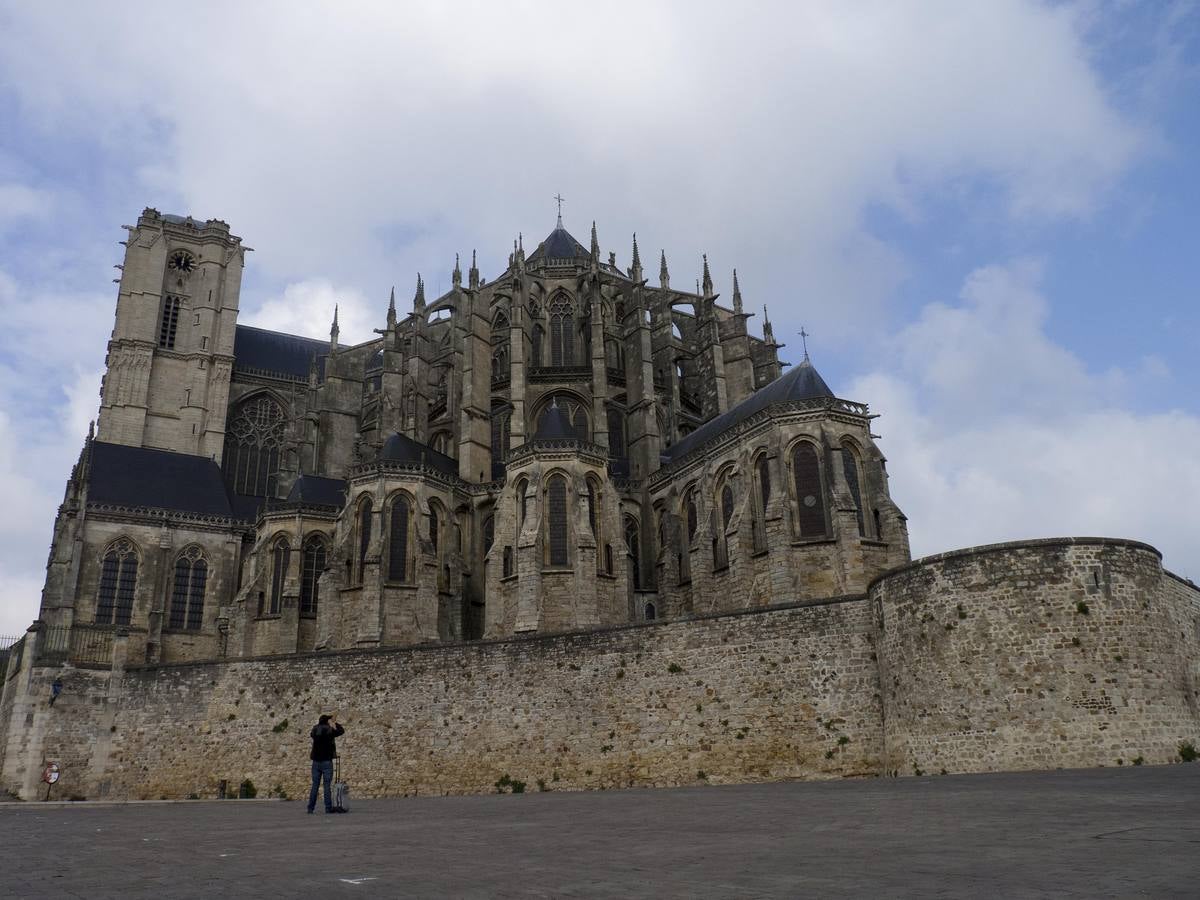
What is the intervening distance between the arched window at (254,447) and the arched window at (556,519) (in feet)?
70.0

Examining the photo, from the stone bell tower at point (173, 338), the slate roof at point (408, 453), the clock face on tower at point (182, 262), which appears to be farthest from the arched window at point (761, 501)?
the clock face on tower at point (182, 262)

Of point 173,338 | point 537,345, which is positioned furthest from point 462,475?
point 173,338

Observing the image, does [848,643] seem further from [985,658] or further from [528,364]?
[528,364]

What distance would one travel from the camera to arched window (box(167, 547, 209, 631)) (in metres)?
38.2

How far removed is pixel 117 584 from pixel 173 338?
1753 cm

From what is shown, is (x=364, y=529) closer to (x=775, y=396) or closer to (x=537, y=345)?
(x=537, y=345)

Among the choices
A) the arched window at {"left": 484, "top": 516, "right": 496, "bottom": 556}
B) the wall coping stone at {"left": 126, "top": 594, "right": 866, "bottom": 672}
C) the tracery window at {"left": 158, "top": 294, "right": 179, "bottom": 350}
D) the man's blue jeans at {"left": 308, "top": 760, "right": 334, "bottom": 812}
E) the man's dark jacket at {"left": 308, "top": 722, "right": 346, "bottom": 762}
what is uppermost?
the tracery window at {"left": 158, "top": 294, "right": 179, "bottom": 350}

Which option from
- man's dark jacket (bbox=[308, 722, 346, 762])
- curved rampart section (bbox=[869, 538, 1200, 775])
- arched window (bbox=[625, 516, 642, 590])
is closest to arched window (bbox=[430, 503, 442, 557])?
arched window (bbox=[625, 516, 642, 590])

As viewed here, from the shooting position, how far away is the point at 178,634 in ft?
125

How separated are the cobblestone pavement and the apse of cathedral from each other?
14083mm

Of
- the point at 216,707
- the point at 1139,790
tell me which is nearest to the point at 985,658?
the point at 1139,790

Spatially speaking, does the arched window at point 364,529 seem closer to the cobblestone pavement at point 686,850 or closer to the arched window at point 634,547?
the arched window at point 634,547

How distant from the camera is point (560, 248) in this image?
52281 millimetres

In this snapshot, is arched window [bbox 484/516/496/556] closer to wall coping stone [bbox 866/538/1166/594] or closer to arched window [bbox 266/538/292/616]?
arched window [bbox 266/538/292/616]
